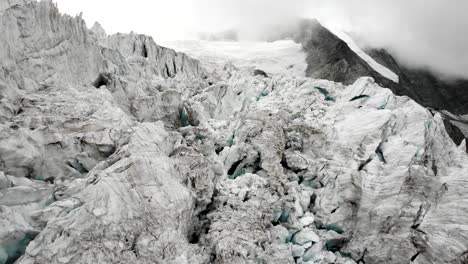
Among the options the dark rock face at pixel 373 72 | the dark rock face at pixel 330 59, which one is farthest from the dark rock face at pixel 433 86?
the dark rock face at pixel 330 59

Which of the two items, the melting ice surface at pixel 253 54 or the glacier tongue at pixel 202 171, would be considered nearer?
the glacier tongue at pixel 202 171

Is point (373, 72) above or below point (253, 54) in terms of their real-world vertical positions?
below

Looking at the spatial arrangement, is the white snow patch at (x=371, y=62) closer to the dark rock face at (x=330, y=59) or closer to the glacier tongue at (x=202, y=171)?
the dark rock face at (x=330, y=59)

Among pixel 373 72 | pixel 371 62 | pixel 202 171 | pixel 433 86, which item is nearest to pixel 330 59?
pixel 373 72

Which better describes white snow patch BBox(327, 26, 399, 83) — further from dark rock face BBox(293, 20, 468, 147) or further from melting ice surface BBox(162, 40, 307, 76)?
melting ice surface BBox(162, 40, 307, 76)

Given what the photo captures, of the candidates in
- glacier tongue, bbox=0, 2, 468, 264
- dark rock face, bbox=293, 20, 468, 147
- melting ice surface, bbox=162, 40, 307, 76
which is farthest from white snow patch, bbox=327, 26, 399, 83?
glacier tongue, bbox=0, 2, 468, 264

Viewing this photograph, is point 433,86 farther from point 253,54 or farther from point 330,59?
point 253,54
